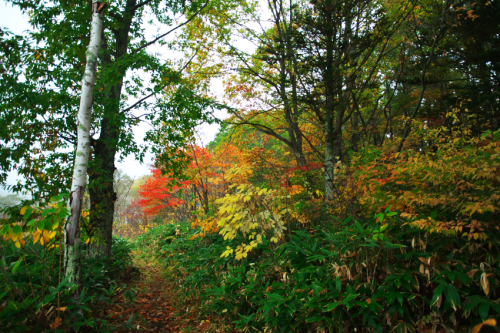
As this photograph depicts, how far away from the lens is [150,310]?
4645 millimetres

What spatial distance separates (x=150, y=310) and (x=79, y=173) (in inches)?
116

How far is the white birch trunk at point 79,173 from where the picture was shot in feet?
10.0

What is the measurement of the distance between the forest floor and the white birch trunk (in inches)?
40.0

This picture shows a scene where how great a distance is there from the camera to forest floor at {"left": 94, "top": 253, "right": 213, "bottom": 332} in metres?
3.81

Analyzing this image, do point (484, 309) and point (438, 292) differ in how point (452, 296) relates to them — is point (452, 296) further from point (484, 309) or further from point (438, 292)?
point (484, 309)

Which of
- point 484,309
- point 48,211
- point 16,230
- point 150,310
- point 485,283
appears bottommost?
point 150,310

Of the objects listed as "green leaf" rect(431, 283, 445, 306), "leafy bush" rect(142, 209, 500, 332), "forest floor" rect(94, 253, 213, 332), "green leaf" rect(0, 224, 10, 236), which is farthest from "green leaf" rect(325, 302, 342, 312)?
"green leaf" rect(0, 224, 10, 236)

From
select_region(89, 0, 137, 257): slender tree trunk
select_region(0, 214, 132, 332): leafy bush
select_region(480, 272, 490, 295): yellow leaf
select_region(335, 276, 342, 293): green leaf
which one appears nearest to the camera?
select_region(480, 272, 490, 295): yellow leaf

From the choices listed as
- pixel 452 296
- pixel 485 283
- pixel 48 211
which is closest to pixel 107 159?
pixel 48 211

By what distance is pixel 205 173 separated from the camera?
998cm

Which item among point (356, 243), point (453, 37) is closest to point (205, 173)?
point (356, 243)

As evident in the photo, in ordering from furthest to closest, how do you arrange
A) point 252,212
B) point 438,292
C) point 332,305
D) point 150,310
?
1. point 150,310
2. point 252,212
3. point 332,305
4. point 438,292

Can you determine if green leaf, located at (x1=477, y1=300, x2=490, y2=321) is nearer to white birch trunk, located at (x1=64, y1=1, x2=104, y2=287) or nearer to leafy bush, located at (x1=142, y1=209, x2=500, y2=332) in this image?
leafy bush, located at (x1=142, y1=209, x2=500, y2=332)

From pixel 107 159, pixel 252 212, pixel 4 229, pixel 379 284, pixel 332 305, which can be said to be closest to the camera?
pixel 4 229
